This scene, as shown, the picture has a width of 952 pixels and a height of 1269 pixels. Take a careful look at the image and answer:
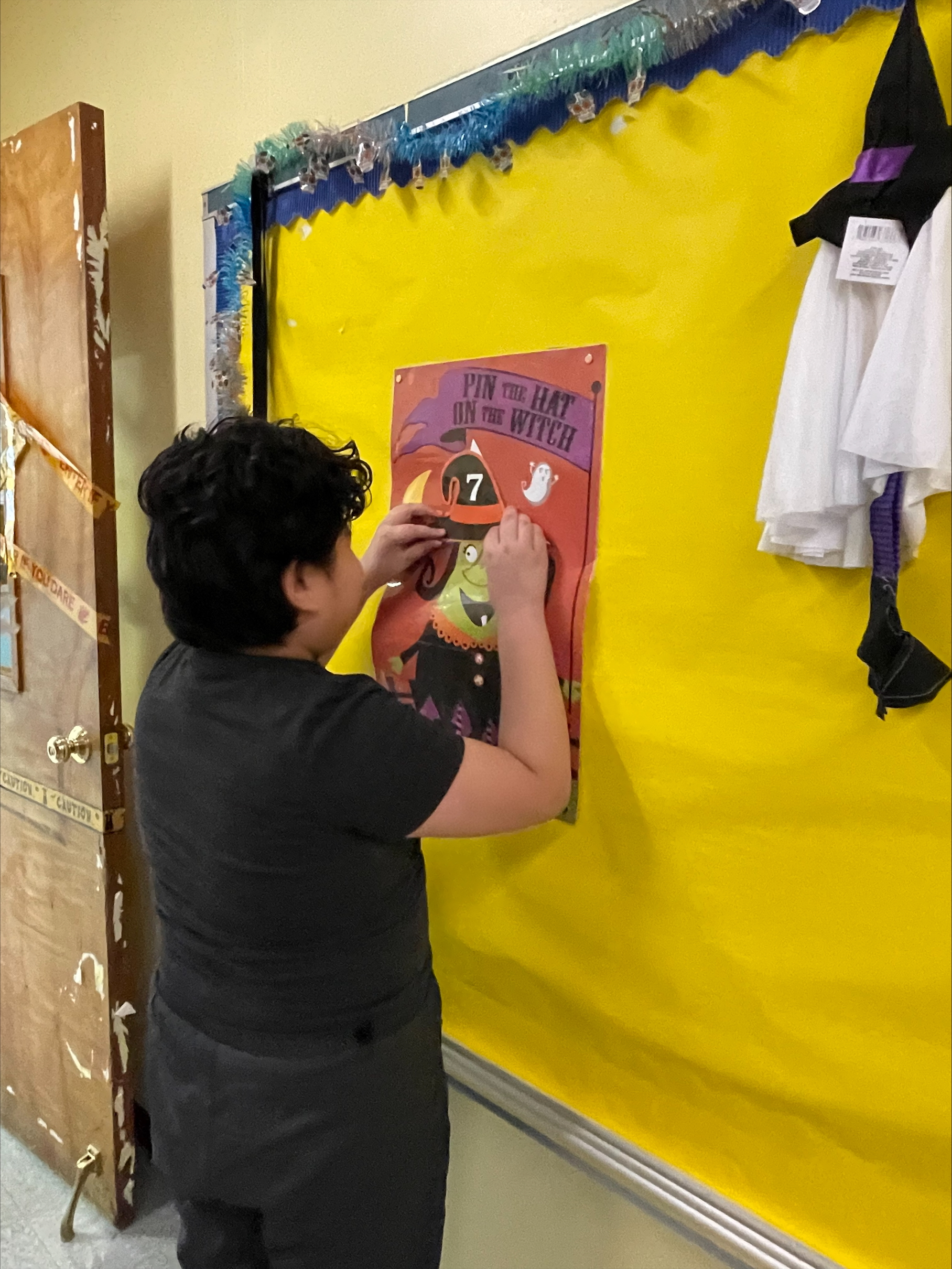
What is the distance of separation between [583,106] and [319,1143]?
109 centimetres

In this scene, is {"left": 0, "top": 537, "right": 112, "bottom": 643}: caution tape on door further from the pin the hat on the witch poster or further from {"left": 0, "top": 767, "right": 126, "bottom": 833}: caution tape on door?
the pin the hat on the witch poster

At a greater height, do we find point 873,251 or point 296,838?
point 873,251

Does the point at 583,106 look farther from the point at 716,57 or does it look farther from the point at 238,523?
the point at 238,523

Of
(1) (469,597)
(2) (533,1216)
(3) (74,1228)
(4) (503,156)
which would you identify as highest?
(4) (503,156)

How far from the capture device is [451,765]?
812 millimetres

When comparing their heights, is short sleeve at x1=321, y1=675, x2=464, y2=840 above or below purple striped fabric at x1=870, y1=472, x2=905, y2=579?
below

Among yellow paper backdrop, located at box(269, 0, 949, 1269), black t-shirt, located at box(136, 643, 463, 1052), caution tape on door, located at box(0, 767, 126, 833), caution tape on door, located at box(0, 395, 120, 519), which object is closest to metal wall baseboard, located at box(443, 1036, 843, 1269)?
yellow paper backdrop, located at box(269, 0, 949, 1269)

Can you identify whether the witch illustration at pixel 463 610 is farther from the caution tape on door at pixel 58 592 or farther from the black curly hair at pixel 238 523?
the caution tape on door at pixel 58 592

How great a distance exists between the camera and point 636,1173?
95 cm

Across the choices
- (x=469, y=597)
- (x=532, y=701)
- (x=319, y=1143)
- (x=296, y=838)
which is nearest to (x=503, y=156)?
(x=469, y=597)

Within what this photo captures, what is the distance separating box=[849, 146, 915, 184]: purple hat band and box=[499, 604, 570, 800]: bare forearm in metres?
0.48

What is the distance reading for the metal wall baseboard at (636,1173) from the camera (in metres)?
0.85

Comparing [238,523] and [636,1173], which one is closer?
[238,523]

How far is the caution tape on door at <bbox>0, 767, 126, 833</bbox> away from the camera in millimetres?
1574
